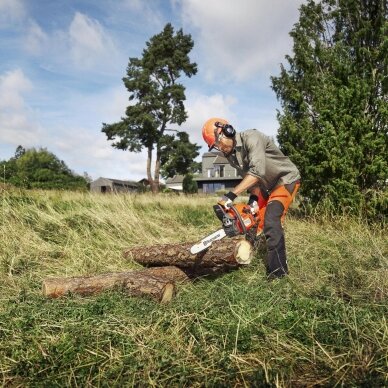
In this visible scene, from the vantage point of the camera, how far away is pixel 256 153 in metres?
4.54

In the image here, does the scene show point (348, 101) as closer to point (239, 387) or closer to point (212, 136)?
point (212, 136)

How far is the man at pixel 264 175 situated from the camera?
4.50 m

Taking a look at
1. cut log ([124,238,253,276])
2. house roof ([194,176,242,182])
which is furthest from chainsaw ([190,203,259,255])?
house roof ([194,176,242,182])

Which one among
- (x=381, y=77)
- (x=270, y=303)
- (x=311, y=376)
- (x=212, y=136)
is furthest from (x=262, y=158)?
(x=381, y=77)

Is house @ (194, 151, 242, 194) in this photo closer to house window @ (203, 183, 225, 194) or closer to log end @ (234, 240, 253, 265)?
house window @ (203, 183, 225, 194)

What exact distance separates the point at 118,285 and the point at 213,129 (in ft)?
6.92

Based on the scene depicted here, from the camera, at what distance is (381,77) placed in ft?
24.7

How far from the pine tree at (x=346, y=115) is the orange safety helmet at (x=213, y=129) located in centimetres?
356

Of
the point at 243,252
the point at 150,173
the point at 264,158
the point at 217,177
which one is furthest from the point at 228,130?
the point at 217,177

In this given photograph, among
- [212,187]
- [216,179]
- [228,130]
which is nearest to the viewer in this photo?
[228,130]

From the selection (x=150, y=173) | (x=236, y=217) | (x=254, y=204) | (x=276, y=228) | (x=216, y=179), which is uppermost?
(x=216, y=179)

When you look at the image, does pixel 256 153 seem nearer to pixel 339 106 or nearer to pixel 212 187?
pixel 339 106

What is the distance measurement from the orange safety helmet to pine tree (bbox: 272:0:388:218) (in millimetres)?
3558

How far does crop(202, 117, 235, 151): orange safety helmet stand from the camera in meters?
4.73
